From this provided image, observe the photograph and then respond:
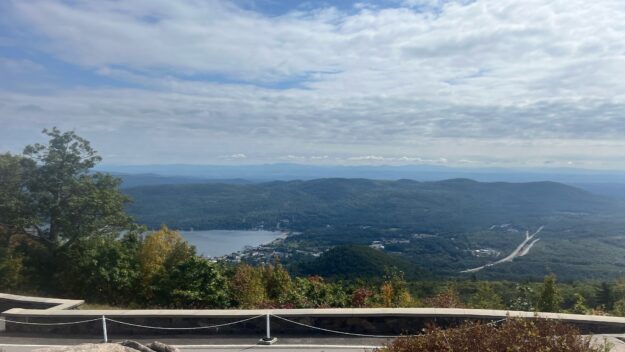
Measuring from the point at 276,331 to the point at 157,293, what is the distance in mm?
5457

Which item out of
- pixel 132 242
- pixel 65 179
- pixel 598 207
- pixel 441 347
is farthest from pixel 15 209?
pixel 598 207

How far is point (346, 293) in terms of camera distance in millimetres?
11820

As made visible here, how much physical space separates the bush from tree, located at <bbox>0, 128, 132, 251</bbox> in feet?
45.6

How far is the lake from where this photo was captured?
102 metres

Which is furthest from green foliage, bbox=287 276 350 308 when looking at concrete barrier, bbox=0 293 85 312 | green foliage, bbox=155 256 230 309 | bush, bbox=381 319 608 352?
bush, bbox=381 319 608 352

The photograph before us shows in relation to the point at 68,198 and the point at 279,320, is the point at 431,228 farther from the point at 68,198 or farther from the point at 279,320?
the point at 279,320

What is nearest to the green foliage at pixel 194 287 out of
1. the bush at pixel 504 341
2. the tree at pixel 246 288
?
the tree at pixel 246 288

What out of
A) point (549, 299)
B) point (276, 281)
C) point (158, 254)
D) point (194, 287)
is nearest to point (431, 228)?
point (549, 299)

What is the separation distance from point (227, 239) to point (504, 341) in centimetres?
12234

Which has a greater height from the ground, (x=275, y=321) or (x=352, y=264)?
(x=275, y=321)

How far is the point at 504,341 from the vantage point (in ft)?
14.9

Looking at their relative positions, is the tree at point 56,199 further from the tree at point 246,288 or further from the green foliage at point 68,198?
the tree at point 246,288

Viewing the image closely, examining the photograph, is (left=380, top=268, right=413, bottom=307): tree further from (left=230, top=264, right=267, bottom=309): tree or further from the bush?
the bush

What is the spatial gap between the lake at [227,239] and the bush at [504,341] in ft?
291
